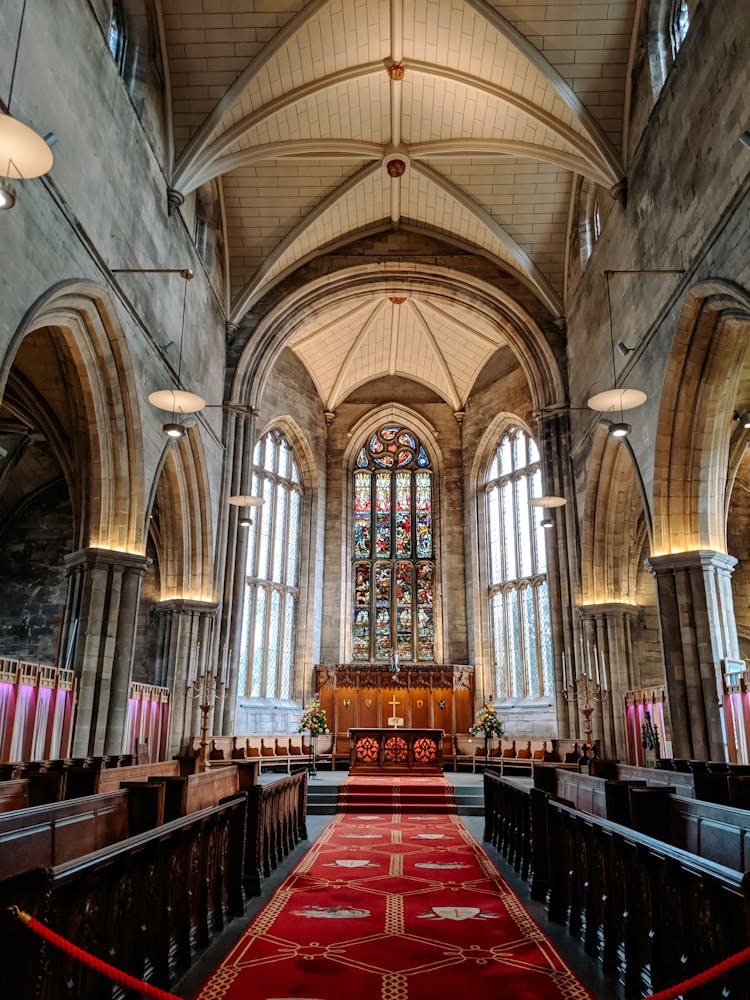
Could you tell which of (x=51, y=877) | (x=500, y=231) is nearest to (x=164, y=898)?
(x=51, y=877)

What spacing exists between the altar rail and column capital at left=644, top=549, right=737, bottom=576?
562 cm

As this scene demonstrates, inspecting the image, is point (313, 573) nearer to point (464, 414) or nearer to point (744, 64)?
point (464, 414)

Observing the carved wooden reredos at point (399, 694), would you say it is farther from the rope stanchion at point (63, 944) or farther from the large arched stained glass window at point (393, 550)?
the rope stanchion at point (63, 944)

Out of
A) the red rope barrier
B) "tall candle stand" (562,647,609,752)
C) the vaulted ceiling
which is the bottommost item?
the red rope barrier

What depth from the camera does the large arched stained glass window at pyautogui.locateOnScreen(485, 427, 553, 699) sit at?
20734 mm

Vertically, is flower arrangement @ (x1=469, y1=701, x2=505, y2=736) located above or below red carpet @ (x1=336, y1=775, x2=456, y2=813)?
above

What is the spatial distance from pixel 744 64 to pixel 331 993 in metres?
10.00

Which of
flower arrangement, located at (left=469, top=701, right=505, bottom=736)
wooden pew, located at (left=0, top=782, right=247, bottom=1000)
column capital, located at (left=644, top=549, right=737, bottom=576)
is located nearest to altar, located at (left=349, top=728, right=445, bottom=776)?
flower arrangement, located at (left=469, top=701, right=505, bottom=736)

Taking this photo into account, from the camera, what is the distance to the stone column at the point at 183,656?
1552 cm

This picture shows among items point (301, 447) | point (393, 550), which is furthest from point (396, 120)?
point (393, 550)

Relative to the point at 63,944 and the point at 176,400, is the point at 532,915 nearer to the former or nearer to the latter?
the point at 63,944

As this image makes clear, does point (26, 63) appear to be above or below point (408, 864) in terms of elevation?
above

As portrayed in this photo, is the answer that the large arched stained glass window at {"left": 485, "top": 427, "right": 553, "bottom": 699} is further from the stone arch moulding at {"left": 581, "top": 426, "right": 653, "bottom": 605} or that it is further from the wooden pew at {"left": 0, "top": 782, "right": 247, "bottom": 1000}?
the wooden pew at {"left": 0, "top": 782, "right": 247, "bottom": 1000}

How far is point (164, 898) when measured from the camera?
4348mm
